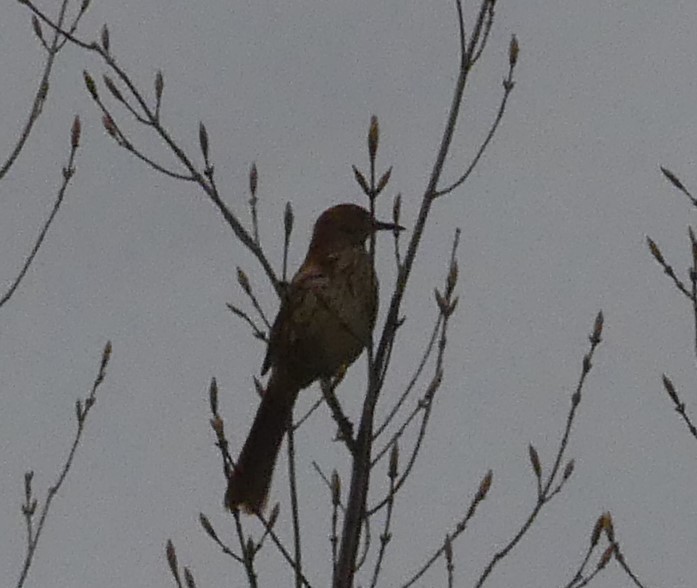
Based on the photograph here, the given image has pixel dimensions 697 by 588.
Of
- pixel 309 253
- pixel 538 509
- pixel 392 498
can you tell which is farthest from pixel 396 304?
pixel 309 253

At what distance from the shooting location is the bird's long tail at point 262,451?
590cm

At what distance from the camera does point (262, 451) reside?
6.28 meters

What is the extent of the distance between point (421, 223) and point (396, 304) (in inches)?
9.1

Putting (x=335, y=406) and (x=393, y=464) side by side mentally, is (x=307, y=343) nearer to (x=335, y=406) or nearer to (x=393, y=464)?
(x=335, y=406)

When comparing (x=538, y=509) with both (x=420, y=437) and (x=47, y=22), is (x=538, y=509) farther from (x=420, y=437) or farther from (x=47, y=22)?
(x=47, y=22)

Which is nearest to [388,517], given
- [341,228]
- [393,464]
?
[393,464]

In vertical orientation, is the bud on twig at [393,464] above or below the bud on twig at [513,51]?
below

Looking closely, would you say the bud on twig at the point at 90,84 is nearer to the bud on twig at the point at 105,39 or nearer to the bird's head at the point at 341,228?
the bud on twig at the point at 105,39

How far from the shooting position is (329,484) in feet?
15.7

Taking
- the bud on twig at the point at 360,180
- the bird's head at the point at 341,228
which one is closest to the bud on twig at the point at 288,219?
the bud on twig at the point at 360,180

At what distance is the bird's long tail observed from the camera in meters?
5.90

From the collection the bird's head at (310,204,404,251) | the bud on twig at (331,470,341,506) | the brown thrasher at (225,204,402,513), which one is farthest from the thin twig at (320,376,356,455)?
the bird's head at (310,204,404,251)

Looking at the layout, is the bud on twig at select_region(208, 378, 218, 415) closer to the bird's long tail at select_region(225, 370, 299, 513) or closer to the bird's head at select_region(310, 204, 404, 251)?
the bird's long tail at select_region(225, 370, 299, 513)

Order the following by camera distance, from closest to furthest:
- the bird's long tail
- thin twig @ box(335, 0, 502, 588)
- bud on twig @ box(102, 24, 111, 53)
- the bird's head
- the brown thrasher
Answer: thin twig @ box(335, 0, 502, 588) < bud on twig @ box(102, 24, 111, 53) < the bird's long tail < the brown thrasher < the bird's head
